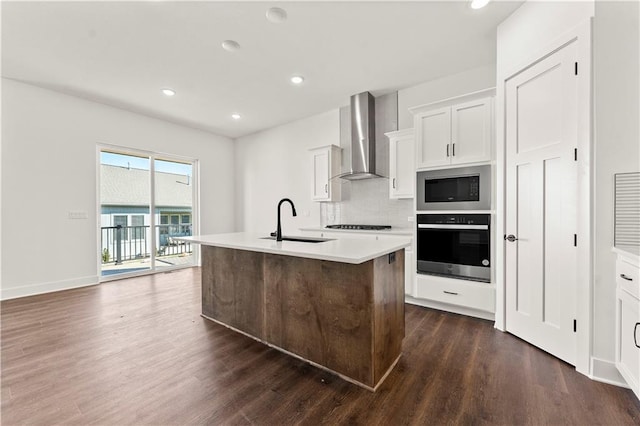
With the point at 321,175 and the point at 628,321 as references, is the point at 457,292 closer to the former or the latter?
the point at 628,321

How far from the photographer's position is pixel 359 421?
1428 millimetres

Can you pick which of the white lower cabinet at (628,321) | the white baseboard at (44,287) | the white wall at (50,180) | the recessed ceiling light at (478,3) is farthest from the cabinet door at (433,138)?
the white baseboard at (44,287)

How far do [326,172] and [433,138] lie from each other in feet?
5.81

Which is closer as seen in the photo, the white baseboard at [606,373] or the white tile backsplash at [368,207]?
the white baseboard at [606,373]

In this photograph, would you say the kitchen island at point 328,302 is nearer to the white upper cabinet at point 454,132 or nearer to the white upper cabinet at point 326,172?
the white upper cabinet at point 454,132

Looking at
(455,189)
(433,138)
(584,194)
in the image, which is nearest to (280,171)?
(433,138)

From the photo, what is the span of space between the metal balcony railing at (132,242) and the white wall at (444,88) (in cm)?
411

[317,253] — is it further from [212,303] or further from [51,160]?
[51,160]

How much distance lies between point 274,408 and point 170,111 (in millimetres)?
4840

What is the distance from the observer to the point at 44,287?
148 inches

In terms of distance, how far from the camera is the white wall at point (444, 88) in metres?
3.21

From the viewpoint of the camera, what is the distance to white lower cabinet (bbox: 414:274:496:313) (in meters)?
2.71

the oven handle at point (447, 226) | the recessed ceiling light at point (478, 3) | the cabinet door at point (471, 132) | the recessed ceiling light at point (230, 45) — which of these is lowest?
the oven handle at point (447, 226)

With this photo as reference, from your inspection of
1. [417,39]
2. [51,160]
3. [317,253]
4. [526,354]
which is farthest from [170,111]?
[526,354]
